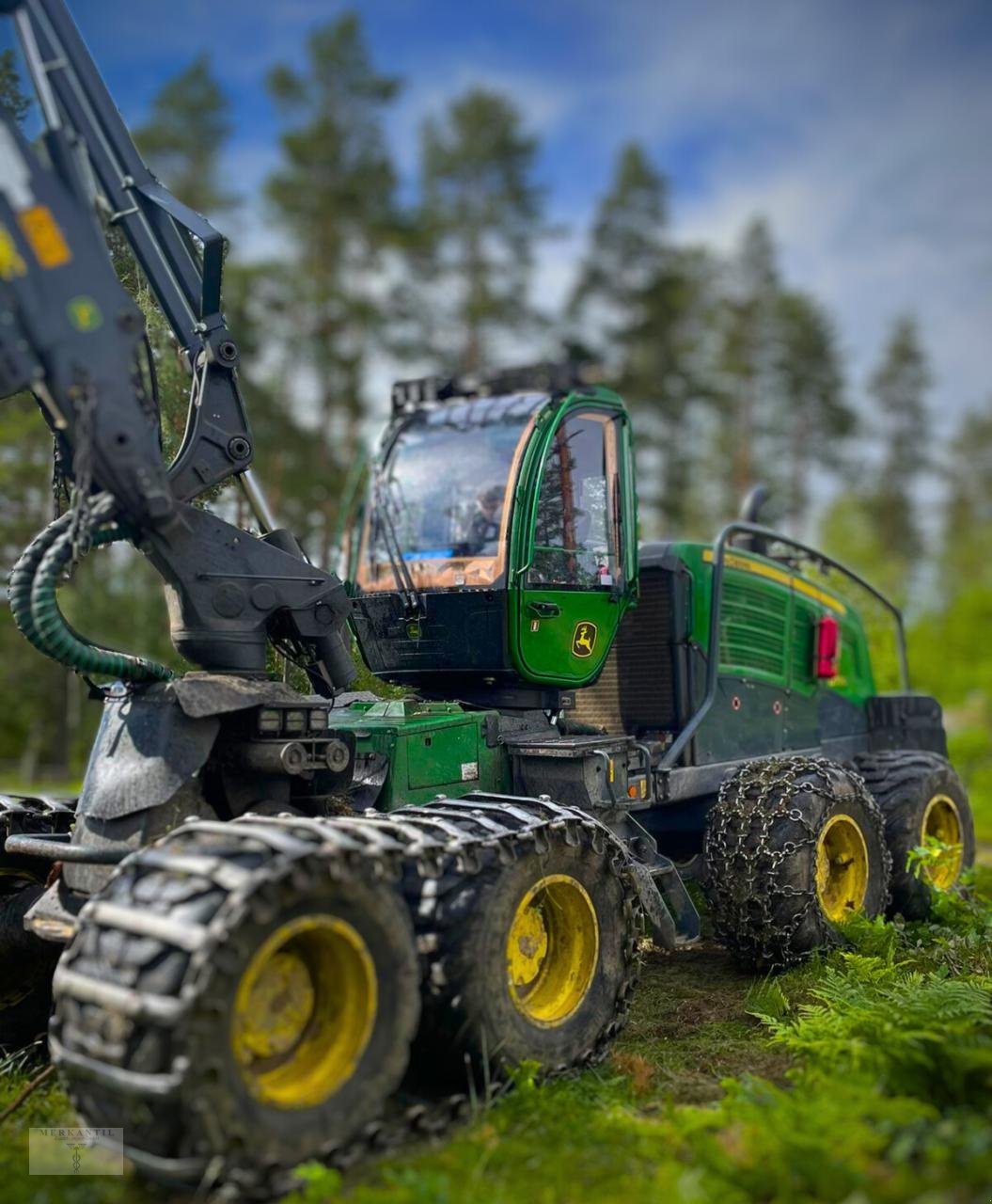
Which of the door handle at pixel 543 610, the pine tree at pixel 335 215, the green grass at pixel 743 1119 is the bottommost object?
the green grass at pixel 743 1119

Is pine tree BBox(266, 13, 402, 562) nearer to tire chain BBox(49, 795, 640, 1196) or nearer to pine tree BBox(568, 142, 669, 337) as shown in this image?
pine tree BBox(568, 142, 669, 337)

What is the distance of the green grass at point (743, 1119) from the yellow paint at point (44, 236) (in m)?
3.42

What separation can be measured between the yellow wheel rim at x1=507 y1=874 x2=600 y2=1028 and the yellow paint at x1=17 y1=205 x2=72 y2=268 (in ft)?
11.0

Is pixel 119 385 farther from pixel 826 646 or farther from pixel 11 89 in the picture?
pixel 826 646

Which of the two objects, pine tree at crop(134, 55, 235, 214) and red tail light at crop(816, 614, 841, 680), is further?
pine tree at crop(134, 55, 235, 214)

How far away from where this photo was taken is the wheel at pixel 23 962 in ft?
18.9

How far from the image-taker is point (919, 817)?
848 centimetres

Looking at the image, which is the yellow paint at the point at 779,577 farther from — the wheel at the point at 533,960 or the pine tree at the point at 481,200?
the pine tree at the point at 481,200

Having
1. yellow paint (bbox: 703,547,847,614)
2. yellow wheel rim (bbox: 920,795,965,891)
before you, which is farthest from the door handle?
yellow wheel rim (bbox: 920,795,965,891)

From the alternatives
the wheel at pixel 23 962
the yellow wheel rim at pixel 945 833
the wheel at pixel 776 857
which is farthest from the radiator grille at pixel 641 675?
the wheel at pixel 23 962

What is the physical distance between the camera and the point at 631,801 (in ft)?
22.5

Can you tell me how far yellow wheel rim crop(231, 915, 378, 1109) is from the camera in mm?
4164

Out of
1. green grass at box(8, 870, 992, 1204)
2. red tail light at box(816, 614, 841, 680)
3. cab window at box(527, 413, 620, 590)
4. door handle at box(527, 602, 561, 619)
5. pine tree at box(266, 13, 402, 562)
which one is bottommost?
green grass at box(8, 870, 992, 1204)

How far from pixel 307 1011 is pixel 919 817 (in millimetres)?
5581
